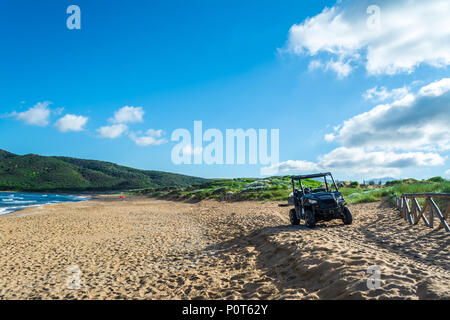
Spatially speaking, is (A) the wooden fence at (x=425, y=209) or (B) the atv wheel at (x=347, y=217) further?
(B) the atv wheel at (x=347, y=217)

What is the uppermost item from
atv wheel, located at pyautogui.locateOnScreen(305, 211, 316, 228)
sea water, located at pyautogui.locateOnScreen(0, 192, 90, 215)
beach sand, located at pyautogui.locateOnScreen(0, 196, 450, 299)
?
atv wheel, located at pyautogui.locateOnScreen(305, 211, 316, 228)

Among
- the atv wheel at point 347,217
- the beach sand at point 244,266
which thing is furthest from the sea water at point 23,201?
the atv wheel at point 347,217

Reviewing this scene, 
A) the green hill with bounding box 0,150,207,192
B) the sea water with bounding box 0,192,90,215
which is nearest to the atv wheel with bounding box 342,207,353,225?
the sea water with bounding box 0,192,90,215

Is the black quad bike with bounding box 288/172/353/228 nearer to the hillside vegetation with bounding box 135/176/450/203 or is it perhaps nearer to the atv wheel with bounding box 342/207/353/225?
the atv wheel with bounding box 342/207/353/225

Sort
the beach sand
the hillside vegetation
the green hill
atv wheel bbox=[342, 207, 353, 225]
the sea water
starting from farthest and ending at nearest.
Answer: the green hill
the sea water
the hillside vegetation
atv wheel bbox=[342, 207, 353, 225]
the beach sand

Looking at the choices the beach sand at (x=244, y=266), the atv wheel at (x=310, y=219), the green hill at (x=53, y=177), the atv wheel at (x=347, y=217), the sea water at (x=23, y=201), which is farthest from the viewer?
the green hill at (x=53, y=177)

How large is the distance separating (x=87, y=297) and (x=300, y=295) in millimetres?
4704

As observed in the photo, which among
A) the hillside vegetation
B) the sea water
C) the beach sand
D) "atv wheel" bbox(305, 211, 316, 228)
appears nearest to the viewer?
the beach sand

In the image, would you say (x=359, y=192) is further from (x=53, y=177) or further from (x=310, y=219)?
(x=53, y=177)

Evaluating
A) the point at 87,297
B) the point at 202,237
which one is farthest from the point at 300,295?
the point at 202,237

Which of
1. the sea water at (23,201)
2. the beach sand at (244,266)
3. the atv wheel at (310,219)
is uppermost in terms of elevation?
the atv wheel at (310,219)

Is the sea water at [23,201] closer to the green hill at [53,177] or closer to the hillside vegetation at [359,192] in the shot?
the hillside vegetation at [359,192]

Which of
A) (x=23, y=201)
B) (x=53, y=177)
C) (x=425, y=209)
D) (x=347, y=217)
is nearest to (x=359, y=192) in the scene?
(x=425, y=209)
